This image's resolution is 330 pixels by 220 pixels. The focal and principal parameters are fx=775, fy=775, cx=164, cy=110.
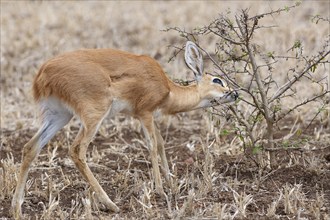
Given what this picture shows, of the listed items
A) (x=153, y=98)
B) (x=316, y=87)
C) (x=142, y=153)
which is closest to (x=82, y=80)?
(x=153, y=98)

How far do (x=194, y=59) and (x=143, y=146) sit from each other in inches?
61.5

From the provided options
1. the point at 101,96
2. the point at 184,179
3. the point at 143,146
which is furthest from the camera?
the point at 143,146

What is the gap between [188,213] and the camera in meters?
6.09

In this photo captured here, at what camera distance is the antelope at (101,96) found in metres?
6.50

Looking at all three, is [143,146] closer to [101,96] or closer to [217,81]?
[217,81]

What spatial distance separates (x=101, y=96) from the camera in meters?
6.57

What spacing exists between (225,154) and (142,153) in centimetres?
90

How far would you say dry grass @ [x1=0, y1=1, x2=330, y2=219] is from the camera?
633cm

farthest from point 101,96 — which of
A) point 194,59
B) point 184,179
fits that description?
point 194,59

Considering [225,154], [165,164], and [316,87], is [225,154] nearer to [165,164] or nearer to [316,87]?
[165,164]

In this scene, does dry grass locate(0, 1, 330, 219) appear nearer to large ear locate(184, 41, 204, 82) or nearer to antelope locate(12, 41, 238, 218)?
antelope locate(12, 41, 238, 218)

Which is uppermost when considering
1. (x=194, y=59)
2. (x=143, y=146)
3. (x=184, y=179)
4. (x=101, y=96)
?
(x=194, y=59)

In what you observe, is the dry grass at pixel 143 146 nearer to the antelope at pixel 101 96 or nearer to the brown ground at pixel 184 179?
the brown ground at pixel 184 179

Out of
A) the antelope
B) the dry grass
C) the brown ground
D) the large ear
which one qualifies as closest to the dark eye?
the antelope
